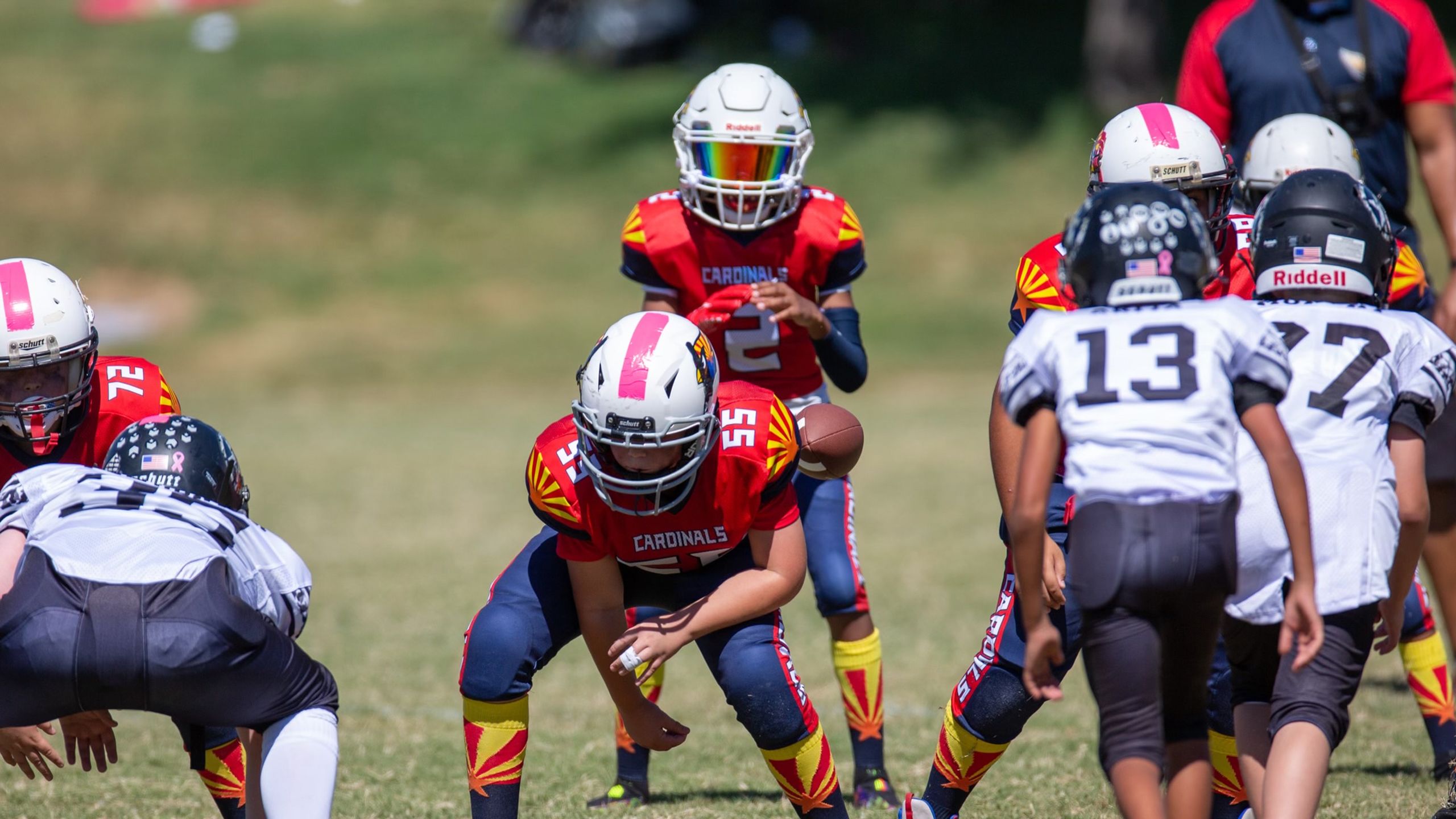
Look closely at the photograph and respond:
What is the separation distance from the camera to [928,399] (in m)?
15.8

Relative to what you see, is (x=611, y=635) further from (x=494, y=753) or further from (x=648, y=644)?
(x=494, y=753)

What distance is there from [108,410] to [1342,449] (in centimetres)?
335

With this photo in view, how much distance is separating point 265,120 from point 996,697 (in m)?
22.1

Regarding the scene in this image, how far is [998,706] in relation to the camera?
4.01 metres

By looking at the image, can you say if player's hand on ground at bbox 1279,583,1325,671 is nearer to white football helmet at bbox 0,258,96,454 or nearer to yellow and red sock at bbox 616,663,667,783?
yellow and red sock at bbox 616,663,667,783

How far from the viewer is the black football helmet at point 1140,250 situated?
3.34 m

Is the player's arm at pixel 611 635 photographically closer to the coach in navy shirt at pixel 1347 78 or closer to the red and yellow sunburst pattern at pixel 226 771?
the red and yellow sunburst pattern at pixel 226 771

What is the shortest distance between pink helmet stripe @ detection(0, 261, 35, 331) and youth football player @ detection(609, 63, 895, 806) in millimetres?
1836

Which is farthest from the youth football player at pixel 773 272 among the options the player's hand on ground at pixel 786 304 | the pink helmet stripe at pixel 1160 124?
the pink helmet stripe at pixel 1160 124

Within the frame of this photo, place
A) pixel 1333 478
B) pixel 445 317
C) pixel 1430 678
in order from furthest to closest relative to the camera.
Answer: pixel 445 317
pixel 1430 678
pixel 1333 478

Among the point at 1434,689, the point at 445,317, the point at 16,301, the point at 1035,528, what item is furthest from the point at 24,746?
the point at 445,317

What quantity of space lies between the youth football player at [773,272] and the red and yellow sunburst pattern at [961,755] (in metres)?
0.87

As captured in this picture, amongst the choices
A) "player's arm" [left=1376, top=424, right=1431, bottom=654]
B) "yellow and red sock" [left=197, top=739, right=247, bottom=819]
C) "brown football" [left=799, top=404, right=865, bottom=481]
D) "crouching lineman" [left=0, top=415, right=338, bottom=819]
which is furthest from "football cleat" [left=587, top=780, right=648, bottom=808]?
"player's arm" [left=1376, top=424, right=1431, bottom=654]

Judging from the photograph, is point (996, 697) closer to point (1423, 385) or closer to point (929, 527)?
point (1423, 385)
